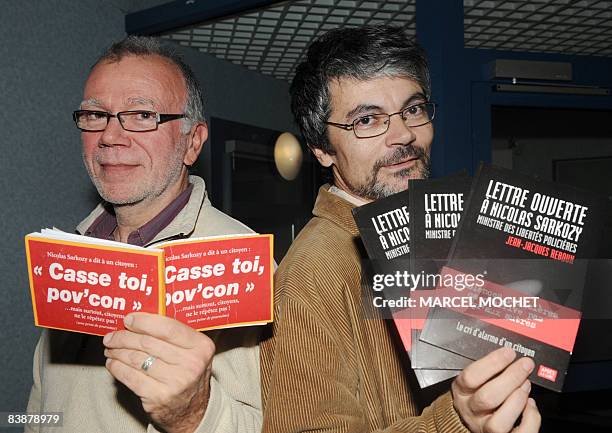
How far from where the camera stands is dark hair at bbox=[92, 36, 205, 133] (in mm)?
1360

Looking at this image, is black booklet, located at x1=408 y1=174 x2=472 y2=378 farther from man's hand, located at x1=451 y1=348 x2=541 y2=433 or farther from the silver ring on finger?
the silver ring on finger

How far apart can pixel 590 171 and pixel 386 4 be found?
976mm

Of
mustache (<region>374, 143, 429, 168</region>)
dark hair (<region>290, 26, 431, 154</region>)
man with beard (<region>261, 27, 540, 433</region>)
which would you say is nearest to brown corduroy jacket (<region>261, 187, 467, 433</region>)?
man with beard (<region>261, 27, 540, 433</region>)

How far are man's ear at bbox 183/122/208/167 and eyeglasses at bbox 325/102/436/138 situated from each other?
352mm

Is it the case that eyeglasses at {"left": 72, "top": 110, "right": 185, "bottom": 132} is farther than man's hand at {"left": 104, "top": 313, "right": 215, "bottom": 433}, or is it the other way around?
eyeglasses at {"left": 72, "top": 110, "right": 185, "bottom": 132}

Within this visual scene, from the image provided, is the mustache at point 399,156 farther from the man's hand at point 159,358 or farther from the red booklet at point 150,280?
the man's hand at point 159,358

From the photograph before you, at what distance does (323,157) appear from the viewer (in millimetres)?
1427

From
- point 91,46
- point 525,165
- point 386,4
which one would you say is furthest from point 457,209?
point 91,46

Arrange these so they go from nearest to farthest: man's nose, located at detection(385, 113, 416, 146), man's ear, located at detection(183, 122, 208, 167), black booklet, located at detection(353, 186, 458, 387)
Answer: black booklet, located at detection(353, 186, 458, 387), man's nose, located at detection(385, 113, 416, 146), man's ear, located at detection(183, 122, 208, 167)

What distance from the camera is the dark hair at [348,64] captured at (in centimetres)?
130

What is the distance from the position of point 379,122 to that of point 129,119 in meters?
0.58

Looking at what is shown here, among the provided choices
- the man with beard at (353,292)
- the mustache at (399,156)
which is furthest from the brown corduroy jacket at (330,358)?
the mustache at (399,156)

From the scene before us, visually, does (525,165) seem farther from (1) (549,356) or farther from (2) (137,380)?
(2) (137,380)

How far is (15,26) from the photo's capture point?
227 centimetres
